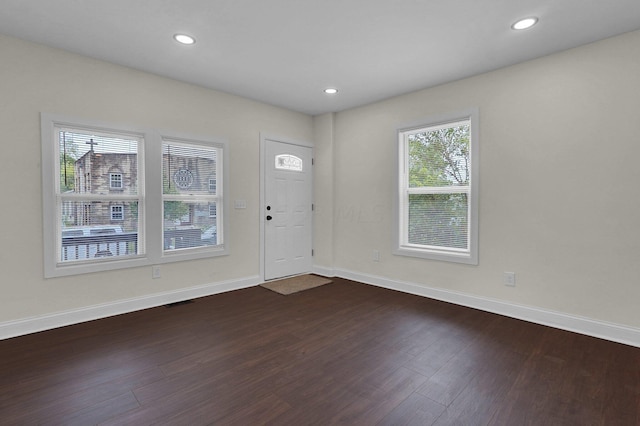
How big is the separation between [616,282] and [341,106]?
3.72 meters

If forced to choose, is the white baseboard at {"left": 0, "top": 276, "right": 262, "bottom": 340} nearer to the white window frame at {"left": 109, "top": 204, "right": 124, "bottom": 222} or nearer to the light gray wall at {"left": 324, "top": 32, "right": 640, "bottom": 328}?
the white window frame at {"left": 109, "top": 204, "right": 124, "bottom": 222}

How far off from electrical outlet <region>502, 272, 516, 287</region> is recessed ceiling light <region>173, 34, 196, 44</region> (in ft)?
12.6

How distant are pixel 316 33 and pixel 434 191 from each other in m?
2.34

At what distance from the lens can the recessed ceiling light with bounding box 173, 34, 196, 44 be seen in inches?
107

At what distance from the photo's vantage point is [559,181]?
3.02 meters

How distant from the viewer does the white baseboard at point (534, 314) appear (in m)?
2.71

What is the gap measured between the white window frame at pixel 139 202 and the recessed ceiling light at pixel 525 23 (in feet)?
10.8

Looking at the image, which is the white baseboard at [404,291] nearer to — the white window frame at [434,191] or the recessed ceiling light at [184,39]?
the white window frame at [434,191]

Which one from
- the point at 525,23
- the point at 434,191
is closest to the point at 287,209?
the point at 434,191

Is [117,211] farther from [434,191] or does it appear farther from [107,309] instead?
[434,191]

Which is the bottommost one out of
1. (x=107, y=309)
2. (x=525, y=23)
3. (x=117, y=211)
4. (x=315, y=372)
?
(x=315, y=372)

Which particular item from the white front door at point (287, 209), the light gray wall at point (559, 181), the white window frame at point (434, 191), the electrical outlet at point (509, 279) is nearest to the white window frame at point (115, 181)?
the white front door at point (287, 209)

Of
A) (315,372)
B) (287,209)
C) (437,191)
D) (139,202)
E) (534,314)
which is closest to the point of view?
(315,372)

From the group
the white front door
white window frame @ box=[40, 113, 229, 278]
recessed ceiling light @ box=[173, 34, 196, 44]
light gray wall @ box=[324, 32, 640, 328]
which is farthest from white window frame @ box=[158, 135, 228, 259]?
light gray wall @ box=[324, 32, 640, 328]
